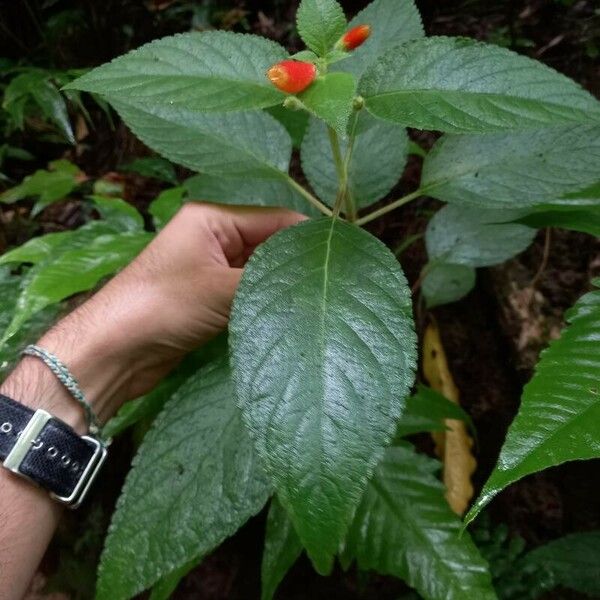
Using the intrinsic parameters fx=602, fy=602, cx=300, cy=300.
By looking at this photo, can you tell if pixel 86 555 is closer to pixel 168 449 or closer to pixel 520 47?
pixel 168 449

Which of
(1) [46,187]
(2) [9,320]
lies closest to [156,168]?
(1) [46,187]

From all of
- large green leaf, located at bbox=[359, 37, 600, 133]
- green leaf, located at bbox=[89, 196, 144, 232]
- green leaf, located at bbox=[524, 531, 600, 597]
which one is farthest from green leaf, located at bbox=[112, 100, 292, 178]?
green leaf, located at bbox=[524, 531, 600, 597]

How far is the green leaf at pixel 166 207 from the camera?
144 cm

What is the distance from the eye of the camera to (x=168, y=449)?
0.87m

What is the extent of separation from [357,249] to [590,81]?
1173mm

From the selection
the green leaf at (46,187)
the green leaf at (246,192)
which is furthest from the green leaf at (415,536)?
the green leaf at (46,187)

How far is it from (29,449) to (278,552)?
446mm

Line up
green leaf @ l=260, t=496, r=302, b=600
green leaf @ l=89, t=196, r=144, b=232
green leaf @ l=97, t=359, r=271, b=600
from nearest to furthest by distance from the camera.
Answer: green leaf @ l=97, t=359, r=271, b=600 → green leaf @ l=260, t=496, r=302, b=600 → green leaf @ l=89, t=196, r=144, b=232

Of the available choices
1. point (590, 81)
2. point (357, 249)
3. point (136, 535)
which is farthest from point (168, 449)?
point (590, 81)

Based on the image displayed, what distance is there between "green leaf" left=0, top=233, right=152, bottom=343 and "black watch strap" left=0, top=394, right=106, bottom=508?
0.45 feet

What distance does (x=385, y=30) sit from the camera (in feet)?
3.17

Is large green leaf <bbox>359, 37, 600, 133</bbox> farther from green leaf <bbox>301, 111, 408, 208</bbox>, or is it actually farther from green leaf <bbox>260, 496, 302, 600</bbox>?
green leaf <bbox>260, 496, 302, 600</bbox>

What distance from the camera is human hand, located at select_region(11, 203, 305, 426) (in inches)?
39.3

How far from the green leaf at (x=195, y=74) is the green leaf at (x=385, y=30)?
23 centimetres
